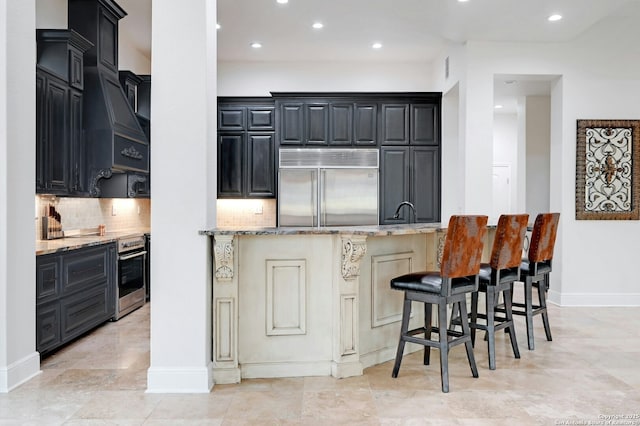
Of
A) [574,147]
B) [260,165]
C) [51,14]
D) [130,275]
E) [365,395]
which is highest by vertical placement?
[51,14]

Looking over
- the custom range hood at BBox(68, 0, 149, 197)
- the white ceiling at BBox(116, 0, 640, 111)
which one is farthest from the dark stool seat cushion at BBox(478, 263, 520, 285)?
the custom range hood at BBox(68, 0, 149, 197)

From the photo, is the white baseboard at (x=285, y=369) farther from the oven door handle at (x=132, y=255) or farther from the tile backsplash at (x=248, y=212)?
the tile backsplash at (x=248, y=212)

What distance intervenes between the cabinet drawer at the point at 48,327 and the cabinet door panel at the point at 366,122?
422 centimetres

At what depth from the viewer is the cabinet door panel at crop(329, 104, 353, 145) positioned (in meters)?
6.78

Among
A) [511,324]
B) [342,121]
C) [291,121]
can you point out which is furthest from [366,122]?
[511,324]

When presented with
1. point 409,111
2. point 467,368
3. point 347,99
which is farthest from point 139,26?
point 467,368

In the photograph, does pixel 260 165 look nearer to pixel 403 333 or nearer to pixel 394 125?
pixel 394 125

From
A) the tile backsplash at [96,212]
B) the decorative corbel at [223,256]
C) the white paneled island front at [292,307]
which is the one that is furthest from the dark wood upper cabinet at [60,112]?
the white paneled island front at [292,307]

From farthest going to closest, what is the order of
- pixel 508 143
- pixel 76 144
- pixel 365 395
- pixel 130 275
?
pixel 508 143 → pixel 130 275 → pixel 76 144 → pixel 365 395

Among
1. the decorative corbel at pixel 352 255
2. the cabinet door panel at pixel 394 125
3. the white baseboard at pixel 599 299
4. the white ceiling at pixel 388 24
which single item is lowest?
the white baseboard at pixel 599 299

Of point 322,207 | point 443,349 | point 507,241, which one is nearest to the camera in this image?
point 443,349

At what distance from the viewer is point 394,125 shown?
22.3 ft

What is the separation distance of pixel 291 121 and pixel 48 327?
3987 mm

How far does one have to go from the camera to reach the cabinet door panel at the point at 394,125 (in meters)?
6.79
